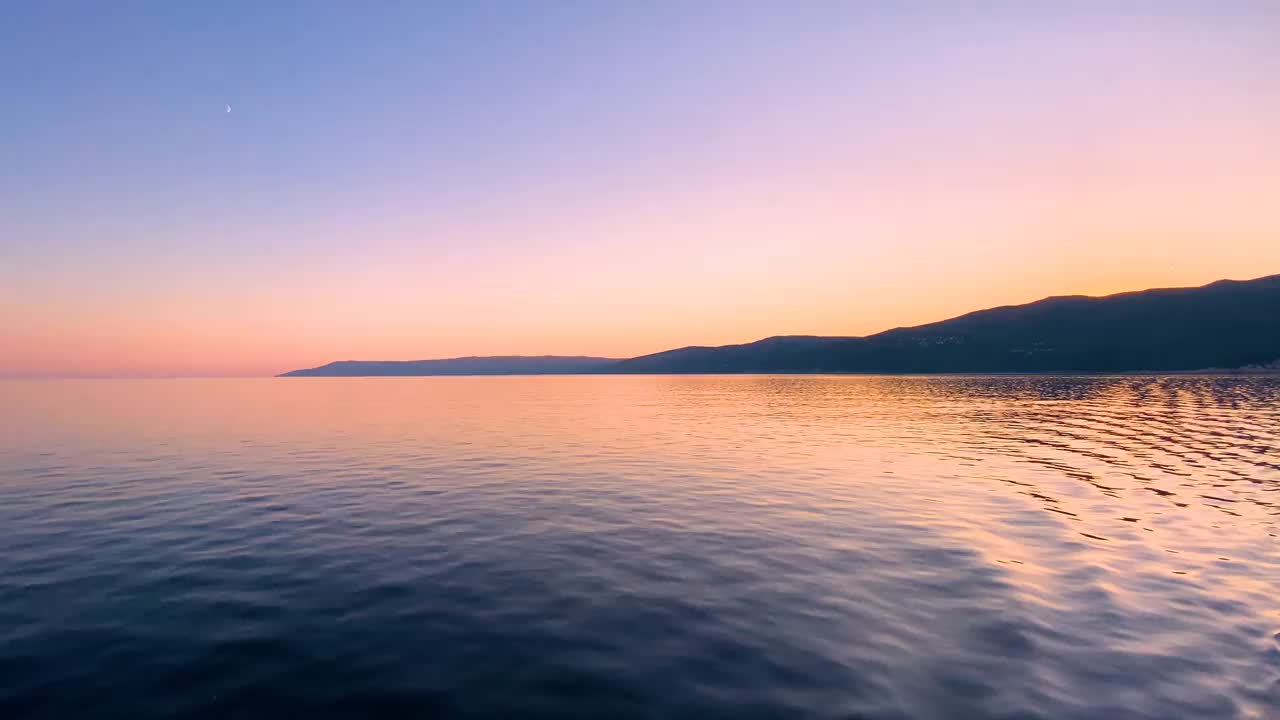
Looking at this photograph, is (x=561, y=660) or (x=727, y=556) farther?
(x=727, y=556)

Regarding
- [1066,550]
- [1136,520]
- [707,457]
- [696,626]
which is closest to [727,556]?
[696,626]

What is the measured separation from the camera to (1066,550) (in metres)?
19.0

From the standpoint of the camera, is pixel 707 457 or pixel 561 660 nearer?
pixel 561 660

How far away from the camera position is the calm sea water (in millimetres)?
10492

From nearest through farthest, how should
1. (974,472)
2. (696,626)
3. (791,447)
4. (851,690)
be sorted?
(851,690) < (696,626) < (974,472) < (791,447)

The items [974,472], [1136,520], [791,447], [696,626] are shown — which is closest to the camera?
[696,626]

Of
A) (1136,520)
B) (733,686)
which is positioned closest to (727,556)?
(733,686)

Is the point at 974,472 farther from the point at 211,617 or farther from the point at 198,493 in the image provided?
the point at 198,493

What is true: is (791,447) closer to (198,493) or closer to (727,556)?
(727,556)

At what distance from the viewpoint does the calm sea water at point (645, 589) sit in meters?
10.5

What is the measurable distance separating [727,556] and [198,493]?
27776 millimetres

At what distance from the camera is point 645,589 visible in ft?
51.6

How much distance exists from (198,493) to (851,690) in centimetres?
3244

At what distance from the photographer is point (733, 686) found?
10719mm
